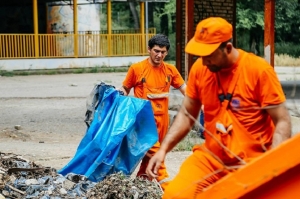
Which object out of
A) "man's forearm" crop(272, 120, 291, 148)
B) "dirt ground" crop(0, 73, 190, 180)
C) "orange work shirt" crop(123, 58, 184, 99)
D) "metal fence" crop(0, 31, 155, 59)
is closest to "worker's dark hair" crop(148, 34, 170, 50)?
"orange work shirt" crop(123, 58, 184, 99)

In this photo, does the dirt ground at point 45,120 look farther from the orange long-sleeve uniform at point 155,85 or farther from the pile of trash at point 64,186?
the pile of trash at point 64,186

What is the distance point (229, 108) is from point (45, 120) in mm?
9773

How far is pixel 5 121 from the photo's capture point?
13.4 m

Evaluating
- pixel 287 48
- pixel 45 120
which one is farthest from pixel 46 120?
pixel 287 48

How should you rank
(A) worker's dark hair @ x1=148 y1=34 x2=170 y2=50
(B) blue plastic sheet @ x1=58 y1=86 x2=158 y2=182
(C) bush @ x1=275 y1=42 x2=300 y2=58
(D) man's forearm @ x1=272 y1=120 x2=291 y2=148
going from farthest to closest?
(C) bush @ x1=275 y1=42 x2=300 y2=58
(A) worker's dark hair @ x1=148 y1=34 x2=170 y2=50
(B) blue plastic sheet @ x1=58 y1=86 x2=158 y2=182
(D) man's forearm @ x1=272 y1=120 x2=291 y2=148

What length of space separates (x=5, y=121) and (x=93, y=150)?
22.1ft

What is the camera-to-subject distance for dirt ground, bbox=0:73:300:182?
31.9 feet

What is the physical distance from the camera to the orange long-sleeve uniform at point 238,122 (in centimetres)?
408

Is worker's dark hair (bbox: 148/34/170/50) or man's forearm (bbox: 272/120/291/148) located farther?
worker's dark hair (bbox: 148/34/170/50)

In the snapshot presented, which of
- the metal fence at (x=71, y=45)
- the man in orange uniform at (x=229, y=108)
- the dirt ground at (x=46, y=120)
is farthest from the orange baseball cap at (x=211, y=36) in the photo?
the metal fence at (x=71, y=45)

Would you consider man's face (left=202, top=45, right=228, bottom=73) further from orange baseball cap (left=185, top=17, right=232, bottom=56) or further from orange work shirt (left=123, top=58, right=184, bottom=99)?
orange work shirt (left=123, top=58, right=184, bottom=99)

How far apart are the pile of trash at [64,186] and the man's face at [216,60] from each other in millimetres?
2425

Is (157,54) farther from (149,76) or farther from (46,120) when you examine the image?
(46,120)

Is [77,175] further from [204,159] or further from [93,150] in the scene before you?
[204,159]
